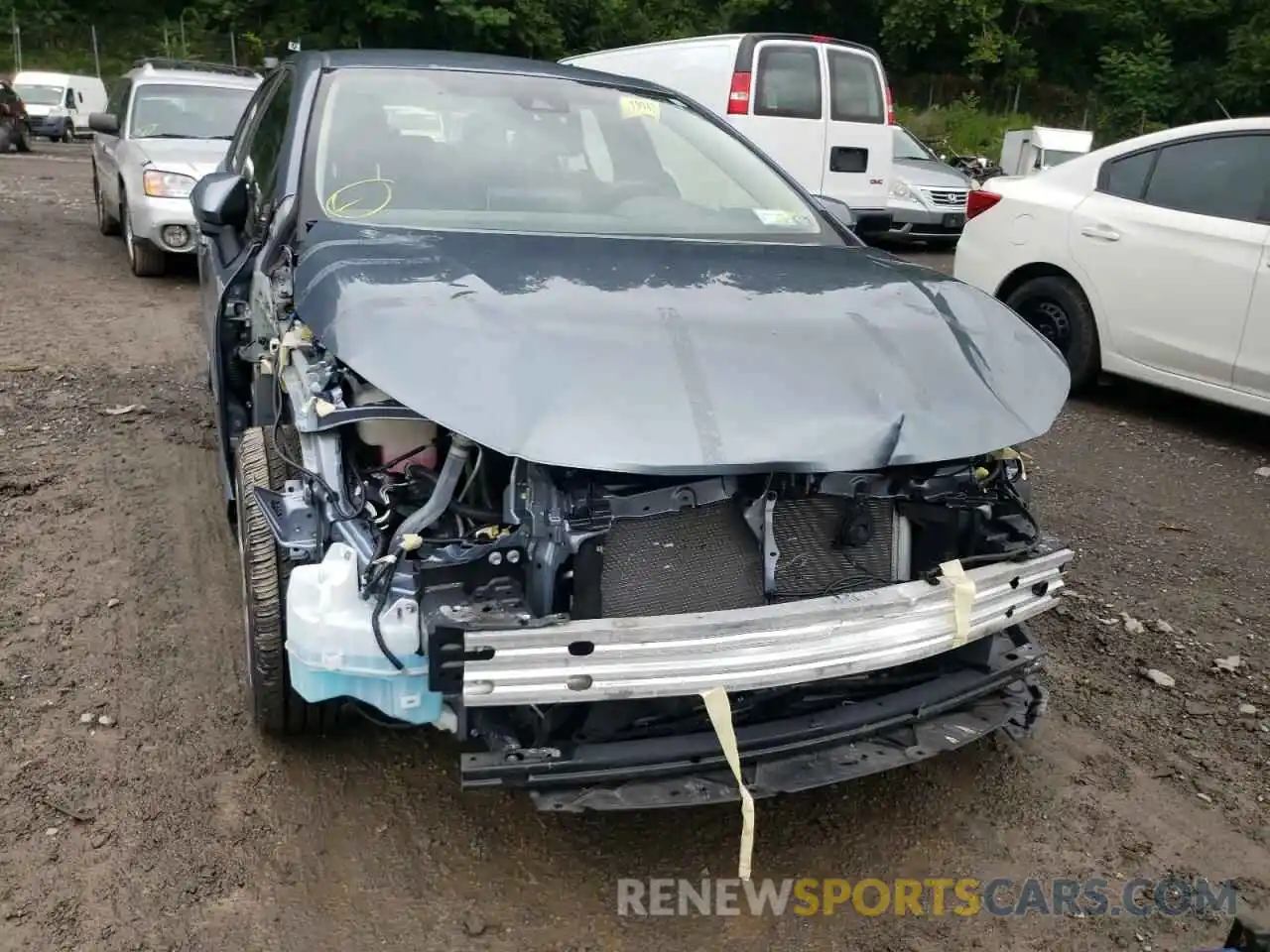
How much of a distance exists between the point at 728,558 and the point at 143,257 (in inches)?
294

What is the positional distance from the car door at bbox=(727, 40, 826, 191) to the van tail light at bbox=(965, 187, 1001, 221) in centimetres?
331


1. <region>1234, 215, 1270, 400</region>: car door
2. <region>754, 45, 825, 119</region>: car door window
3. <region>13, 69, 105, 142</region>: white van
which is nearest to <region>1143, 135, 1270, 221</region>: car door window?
<region>1234, 215, 1270, 400</region>: car door

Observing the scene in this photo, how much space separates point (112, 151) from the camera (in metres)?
8.95

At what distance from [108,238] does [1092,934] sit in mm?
10377

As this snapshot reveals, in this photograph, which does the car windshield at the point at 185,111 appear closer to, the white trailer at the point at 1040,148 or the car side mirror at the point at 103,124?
the car side mirror at the point at 103,124

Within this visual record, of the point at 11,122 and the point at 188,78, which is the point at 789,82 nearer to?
the point at 188,78

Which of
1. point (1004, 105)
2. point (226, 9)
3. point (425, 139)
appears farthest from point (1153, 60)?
point (425, 139)

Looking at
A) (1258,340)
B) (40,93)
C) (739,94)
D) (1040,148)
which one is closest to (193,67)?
(739,94)

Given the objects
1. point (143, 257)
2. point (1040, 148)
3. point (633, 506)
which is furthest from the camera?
point (1040, 148)

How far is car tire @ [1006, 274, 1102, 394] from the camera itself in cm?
613

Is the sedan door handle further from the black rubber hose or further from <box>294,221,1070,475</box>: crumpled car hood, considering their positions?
the black rubber hose

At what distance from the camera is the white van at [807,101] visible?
32.3 ft

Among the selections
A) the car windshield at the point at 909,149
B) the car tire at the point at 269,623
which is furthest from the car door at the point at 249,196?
the car windshield at the point at 909,149

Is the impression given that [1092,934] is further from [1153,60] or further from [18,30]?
[18,30]
